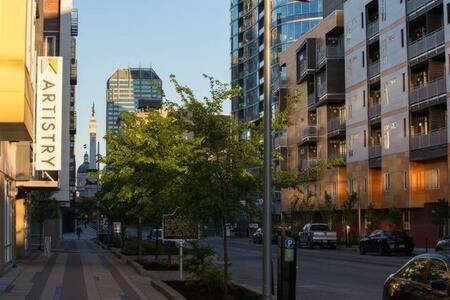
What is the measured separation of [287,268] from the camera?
11898mm

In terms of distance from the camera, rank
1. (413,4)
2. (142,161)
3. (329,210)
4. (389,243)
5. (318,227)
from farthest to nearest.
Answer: (329,210) < (318,227) < (413,4) < (389,243) < (142,161)

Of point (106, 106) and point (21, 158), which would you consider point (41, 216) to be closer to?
point (21, 158)

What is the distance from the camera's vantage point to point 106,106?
155 meters

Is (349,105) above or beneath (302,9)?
beneath

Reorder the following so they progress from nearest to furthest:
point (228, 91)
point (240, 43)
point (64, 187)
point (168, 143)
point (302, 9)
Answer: point (228, 91) → point (168, 143) → point (64, 187) → point (302, 9) → point (240, 43)

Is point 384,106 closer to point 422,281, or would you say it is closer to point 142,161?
point 142,161

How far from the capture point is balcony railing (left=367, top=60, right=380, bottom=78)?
59056 mm

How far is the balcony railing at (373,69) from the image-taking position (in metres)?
59.1

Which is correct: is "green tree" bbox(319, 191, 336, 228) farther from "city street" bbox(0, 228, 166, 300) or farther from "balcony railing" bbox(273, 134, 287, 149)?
"city street" bbox(0, 228, 166, 300)

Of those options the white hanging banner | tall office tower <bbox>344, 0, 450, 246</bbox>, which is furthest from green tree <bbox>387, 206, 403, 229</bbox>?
the white hanging banner

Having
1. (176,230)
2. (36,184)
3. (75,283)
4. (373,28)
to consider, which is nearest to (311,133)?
(373,28)

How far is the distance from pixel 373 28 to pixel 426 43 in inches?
417

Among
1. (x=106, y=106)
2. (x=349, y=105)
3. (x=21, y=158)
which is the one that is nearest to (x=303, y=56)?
(x=349, y=105)

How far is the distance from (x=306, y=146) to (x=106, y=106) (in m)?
83.1
